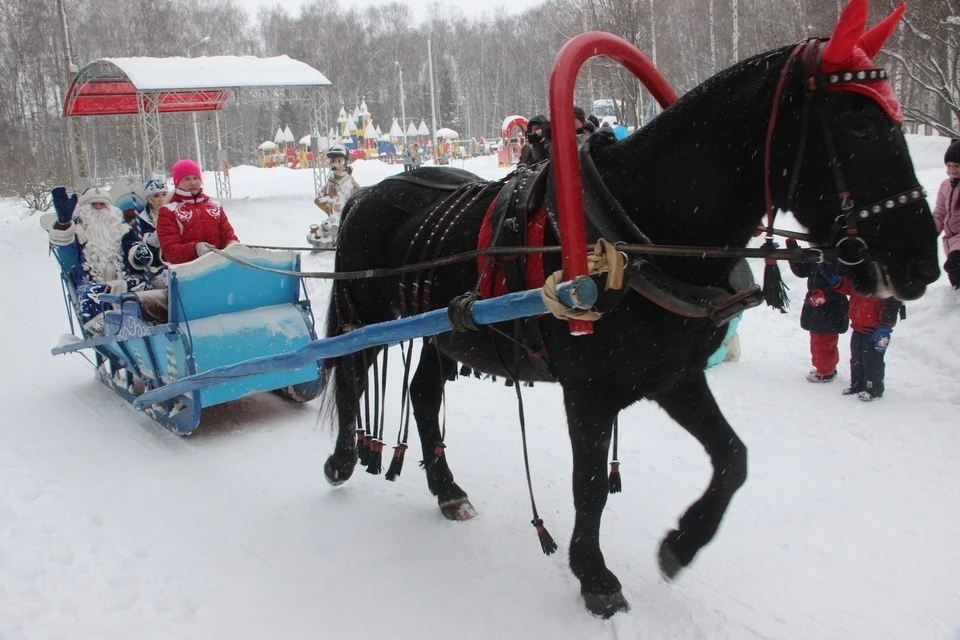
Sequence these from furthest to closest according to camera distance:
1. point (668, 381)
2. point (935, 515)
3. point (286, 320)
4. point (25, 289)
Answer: point (25, 289) < point (286, 320) < point (935, 515) < point (668, 381)

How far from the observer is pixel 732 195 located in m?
2.39

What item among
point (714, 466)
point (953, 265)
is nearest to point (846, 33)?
point (714, 466)

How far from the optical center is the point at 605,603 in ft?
9.31

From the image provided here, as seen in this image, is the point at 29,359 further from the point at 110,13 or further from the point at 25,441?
the point at 110,13

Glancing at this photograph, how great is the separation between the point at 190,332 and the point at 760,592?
3.78 metres

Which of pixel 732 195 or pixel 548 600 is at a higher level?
pixel 732 195

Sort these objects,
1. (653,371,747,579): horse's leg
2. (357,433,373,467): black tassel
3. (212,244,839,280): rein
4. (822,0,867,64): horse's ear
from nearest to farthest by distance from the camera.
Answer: (822,0,867,64): horse's ear → (212,244,839,280): rein → (653,371,747,579): horse's leg → (357,433,373,467): black tassel

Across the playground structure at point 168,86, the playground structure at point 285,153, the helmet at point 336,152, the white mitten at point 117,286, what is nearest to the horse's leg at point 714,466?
the white mitten at point 117,286

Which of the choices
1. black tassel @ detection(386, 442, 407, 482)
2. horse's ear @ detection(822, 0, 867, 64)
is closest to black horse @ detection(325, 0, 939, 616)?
horse's ear @ detection(822, 0, 867, 64)

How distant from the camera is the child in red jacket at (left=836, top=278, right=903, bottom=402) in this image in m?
5.18

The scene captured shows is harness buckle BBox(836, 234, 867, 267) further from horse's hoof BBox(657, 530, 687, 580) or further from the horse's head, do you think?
horse's hoof BBox(657, 530, 687, 580)

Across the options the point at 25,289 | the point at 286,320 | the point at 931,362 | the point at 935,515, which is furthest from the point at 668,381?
the point at 25,289

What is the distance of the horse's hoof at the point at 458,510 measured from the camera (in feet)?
12.6

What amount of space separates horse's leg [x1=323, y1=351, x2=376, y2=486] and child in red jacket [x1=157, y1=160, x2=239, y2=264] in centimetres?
168
